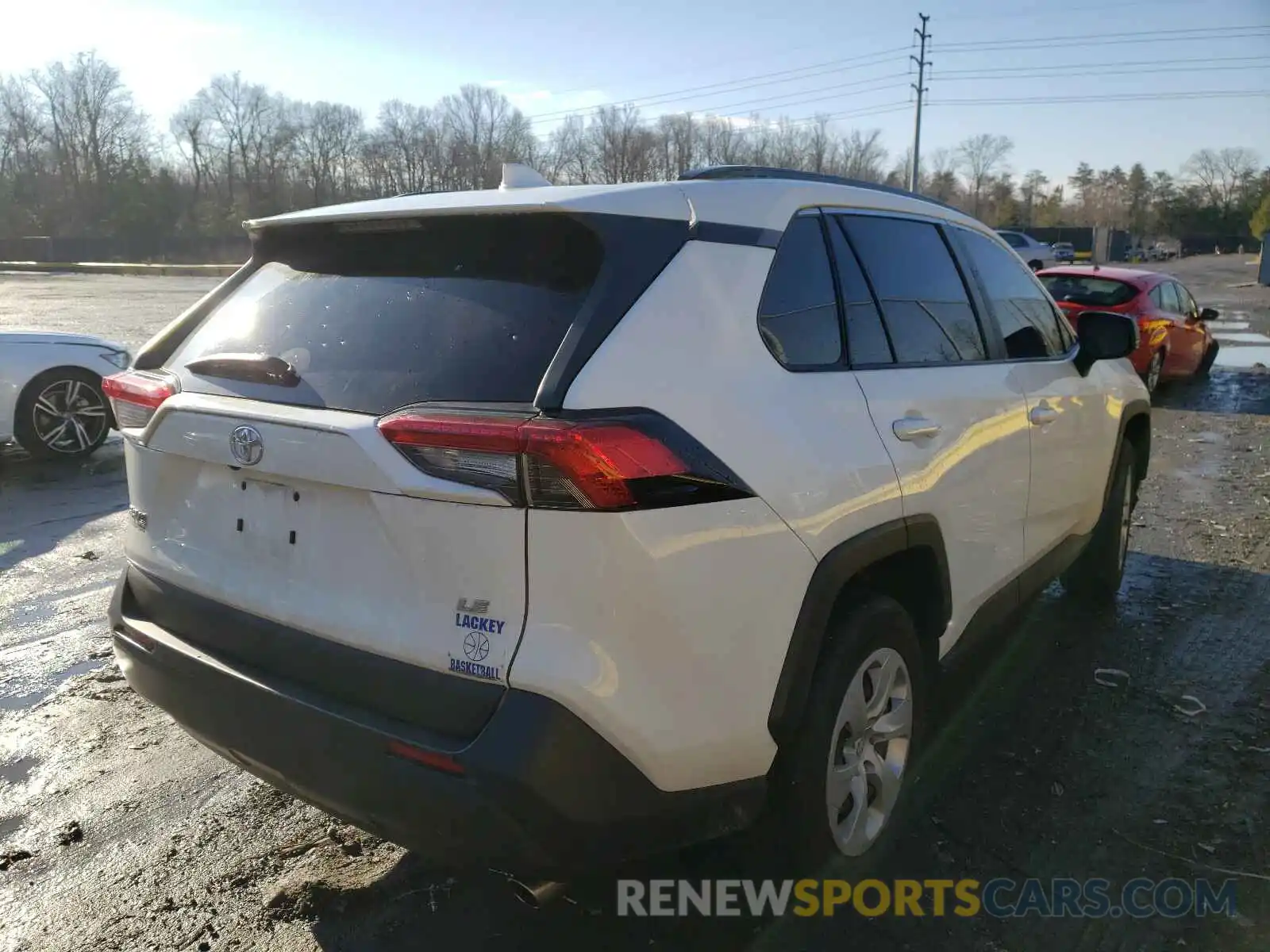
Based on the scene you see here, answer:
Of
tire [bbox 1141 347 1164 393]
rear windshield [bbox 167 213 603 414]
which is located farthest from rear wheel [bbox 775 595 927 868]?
tire [bbox 1141 347 1164 393]

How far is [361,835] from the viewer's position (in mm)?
3084

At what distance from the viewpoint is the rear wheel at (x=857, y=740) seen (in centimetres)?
246

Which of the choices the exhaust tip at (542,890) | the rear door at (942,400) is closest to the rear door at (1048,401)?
the rear door at (942,400)

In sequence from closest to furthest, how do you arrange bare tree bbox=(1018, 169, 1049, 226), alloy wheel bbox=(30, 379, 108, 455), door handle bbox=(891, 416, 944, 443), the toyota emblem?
the toyota emblem
door handle bbox=(891, 416, 944, 443)
alloy wheel bbox=(30, 379, 108, 455)
bare tree bbox=(1018, 169, 1049, 226)

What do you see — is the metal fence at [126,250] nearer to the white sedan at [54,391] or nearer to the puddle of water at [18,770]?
the white sedan at [54,391]

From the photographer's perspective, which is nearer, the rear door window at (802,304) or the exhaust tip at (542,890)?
the exhaust tip at (542,890)

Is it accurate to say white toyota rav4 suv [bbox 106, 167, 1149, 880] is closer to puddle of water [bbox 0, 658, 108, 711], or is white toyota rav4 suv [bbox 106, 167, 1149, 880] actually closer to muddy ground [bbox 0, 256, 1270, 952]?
muddy ground [bbox 0, 256, 1270, 952]

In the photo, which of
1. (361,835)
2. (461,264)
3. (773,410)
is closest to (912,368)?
(773,410)

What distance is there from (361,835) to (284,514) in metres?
1.33

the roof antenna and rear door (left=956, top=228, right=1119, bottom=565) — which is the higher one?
the roof antenna

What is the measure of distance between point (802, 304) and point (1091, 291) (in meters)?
11.2

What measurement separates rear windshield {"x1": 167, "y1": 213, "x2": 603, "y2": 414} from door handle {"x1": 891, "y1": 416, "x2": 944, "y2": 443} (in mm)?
1093

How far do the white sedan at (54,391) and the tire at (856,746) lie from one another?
7.72m

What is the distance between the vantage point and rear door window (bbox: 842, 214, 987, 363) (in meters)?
3.02
